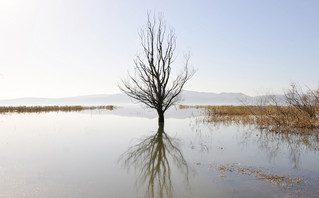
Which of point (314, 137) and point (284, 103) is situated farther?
point (284, 103)

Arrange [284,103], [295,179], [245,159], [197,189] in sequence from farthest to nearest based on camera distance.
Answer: [284,103]
[245,159]
[295,179]
[197,189]

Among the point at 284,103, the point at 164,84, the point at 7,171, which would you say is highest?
the point at 164,84

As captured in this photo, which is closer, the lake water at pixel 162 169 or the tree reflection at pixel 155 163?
the lake water at pixel 162 169

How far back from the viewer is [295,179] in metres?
4.85

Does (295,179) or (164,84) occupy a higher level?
(164,84)

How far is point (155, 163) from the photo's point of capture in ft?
21.2

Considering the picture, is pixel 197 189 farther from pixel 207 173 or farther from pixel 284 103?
pixel 284 103

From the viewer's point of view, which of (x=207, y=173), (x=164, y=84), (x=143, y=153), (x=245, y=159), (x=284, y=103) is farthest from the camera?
(x=164, y=84)

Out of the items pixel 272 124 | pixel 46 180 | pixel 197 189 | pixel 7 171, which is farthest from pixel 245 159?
pixel 272 124

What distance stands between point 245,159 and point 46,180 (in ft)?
18.9

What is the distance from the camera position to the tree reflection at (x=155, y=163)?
14.8ft

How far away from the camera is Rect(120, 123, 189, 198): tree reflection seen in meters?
4.52

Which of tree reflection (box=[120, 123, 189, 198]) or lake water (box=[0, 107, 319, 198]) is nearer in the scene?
lake water (box=[0, 107, 319, 198])

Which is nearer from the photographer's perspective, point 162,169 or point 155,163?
point 162,169
